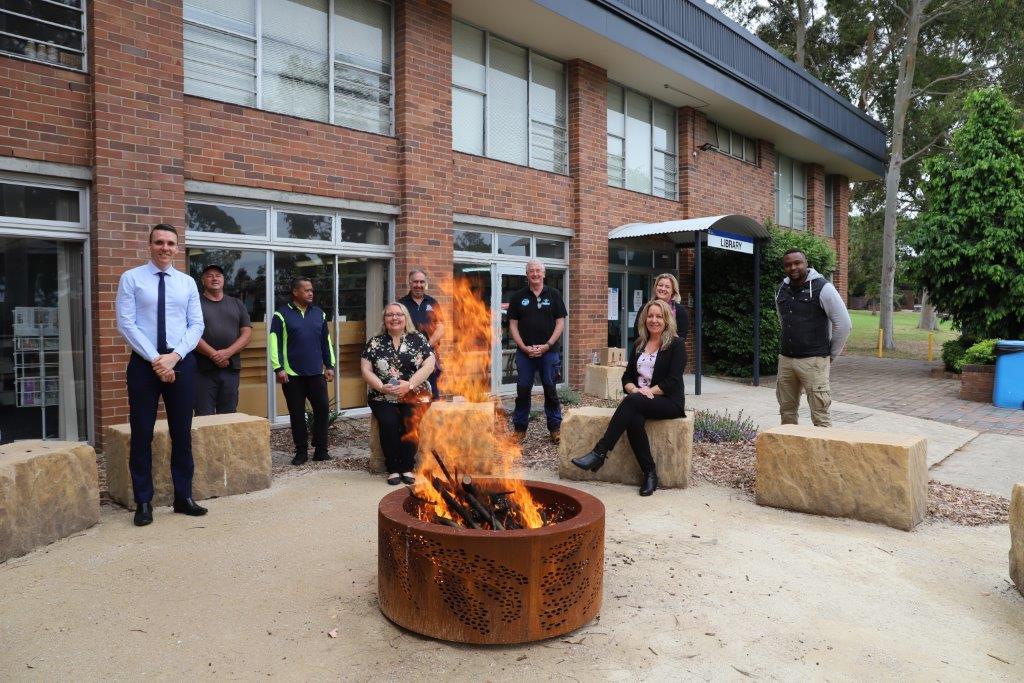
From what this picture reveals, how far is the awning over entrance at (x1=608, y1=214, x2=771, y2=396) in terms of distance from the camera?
12133mm

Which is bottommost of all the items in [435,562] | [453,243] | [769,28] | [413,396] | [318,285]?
[435,562]

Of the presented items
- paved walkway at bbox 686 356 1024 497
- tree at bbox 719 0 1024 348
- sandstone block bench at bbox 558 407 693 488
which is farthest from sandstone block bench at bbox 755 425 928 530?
tree at bbox 719 0 1024 348

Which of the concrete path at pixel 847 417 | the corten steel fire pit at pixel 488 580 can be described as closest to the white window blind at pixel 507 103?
the concrete path at pixel 847 417

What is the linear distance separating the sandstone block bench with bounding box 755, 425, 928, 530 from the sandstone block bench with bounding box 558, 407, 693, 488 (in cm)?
64

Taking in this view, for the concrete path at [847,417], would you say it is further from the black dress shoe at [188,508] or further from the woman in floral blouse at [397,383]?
the black dress shoe at [188,508]

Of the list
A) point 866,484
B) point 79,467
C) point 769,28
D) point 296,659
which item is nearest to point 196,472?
point 79,467

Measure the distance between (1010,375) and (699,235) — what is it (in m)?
5.40

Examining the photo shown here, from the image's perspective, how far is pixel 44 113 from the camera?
263 inches

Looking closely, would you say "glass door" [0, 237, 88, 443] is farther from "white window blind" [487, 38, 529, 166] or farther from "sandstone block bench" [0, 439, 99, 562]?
"white window blind" [487, 38, 529, 166]

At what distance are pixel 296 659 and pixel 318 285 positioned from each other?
6.61 meters

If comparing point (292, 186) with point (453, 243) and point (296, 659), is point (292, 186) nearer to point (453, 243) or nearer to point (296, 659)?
point (453, 243)

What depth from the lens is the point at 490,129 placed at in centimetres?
1109

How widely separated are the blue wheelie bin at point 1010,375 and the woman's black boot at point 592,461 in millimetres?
8843

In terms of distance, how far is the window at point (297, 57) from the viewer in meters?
7.99
